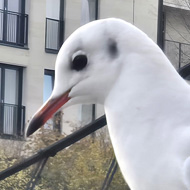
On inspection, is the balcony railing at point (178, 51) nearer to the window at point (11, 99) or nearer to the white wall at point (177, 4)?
the white wall at point (177, 4)

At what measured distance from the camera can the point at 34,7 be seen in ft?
19.4

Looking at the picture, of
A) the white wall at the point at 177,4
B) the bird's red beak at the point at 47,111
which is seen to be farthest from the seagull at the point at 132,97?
the white wall at the point at 177,4

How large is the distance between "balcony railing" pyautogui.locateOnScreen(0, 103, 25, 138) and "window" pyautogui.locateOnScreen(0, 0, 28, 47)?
1.67 feet

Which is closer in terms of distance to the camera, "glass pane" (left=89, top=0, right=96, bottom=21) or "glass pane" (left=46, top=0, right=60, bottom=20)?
"glass pane" (left=89, top=0, right=96, bottom=21)

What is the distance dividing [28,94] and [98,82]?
5023mm

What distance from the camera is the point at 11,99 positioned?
5789mm

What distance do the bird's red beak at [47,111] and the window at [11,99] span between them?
486 cm

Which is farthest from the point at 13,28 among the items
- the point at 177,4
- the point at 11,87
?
the point at 177,4

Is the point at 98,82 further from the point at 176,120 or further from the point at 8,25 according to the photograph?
the point at 8,25

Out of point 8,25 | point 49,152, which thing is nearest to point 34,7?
point 8,25

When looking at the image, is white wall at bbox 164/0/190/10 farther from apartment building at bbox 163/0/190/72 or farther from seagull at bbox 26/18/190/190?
seagull at bbox 26/18/190/190

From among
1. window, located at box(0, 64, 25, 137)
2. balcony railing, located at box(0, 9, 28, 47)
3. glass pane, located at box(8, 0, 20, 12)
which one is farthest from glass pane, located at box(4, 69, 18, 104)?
glass pane, located at box(8, 0, 20, 12)

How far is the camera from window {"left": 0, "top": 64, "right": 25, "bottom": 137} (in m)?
5.62

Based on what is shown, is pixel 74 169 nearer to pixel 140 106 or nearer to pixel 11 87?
pixel 11 87
